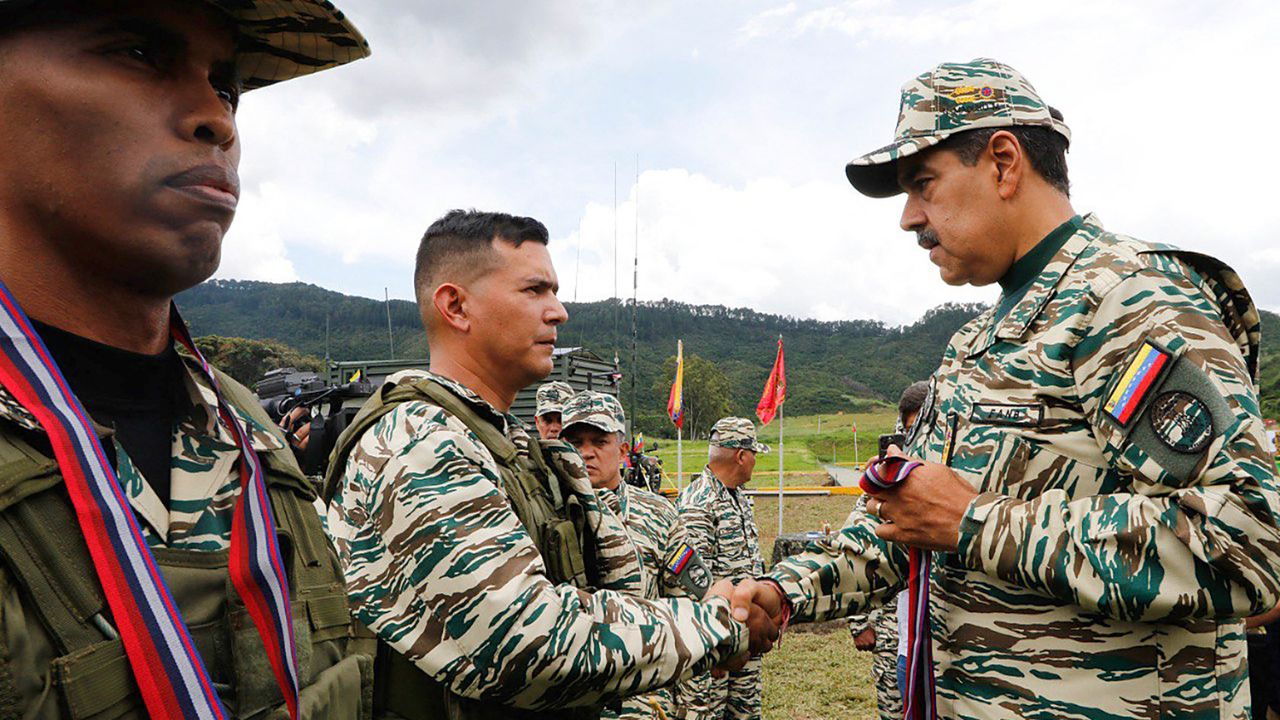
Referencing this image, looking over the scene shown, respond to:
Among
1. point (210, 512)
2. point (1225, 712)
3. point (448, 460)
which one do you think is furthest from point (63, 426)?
point (1225, 712)

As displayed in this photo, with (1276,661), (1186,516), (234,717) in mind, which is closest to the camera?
(234,717)

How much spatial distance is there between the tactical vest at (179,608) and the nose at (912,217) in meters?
2.12

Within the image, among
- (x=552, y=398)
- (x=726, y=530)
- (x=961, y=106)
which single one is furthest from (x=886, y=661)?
(x=961, y=106)

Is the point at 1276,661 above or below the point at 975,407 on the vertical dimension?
below

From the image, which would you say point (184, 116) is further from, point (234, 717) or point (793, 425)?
point (793, 425)

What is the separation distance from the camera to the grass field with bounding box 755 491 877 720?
8164mm

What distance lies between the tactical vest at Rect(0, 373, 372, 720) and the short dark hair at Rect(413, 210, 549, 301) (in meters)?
1.15

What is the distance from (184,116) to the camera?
126 centimetres

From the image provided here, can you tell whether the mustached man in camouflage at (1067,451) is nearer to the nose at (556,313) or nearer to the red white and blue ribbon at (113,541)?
the nose at (556,313)

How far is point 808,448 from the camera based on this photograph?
2340 inches

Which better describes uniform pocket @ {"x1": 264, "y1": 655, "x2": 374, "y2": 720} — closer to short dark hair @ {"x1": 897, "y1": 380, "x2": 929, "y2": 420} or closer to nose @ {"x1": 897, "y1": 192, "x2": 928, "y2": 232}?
nose @ {"x1": 897, "y1": 192, "x2": 928, "y2": 232}

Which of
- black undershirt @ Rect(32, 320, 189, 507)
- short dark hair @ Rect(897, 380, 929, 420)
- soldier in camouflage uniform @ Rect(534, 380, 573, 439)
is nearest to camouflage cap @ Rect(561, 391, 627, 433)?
soldier in camouflage uniform @ Rect(534, 380, 573, 439)

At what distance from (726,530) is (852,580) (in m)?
4.96

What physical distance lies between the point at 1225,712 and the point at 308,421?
7.60 m
